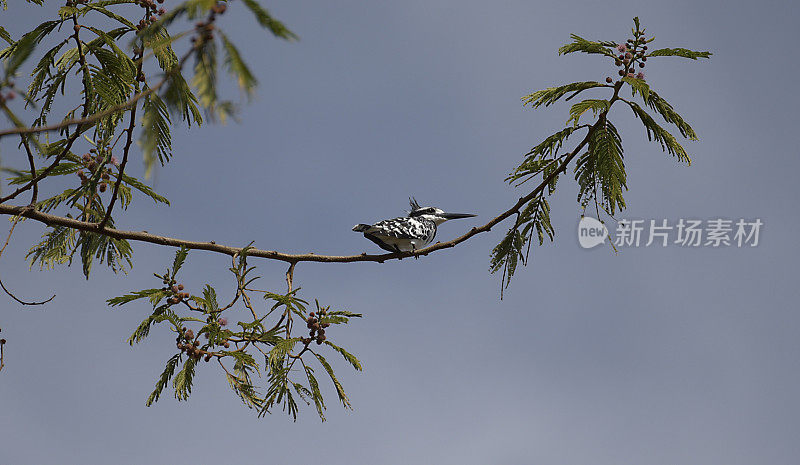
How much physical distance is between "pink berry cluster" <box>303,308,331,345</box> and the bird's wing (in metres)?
0.88

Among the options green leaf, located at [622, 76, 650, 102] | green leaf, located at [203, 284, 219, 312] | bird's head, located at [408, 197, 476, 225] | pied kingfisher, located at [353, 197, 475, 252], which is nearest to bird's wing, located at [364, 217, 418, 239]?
pied kingfisher, located at [353, 197, 475, 252]

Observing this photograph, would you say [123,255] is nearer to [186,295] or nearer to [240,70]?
[186,295]

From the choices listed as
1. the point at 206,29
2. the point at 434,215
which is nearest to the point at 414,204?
the point at 434,215

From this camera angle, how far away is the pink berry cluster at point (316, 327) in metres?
4.84

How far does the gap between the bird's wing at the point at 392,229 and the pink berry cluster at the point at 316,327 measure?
0.88 m

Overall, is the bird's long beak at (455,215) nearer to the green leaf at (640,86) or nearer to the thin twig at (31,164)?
the green leaf at (640,86)

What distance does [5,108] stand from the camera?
259 cm

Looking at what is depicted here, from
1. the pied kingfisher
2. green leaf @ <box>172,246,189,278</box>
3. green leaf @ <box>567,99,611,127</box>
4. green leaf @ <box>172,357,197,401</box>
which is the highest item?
green leaf @ <box>567,99,611,127</box>

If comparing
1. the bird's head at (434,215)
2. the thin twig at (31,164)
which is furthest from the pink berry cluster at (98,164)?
the bird's head at (434,215)

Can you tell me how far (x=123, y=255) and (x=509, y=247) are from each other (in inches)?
115

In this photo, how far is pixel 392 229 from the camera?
545 cm

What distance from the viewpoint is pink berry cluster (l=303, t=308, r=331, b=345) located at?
4836 mm

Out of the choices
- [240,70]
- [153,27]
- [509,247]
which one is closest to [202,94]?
[240,70]

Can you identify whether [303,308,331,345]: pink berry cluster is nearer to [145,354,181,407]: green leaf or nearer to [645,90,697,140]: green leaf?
[145,354,181,407]: green leaf
